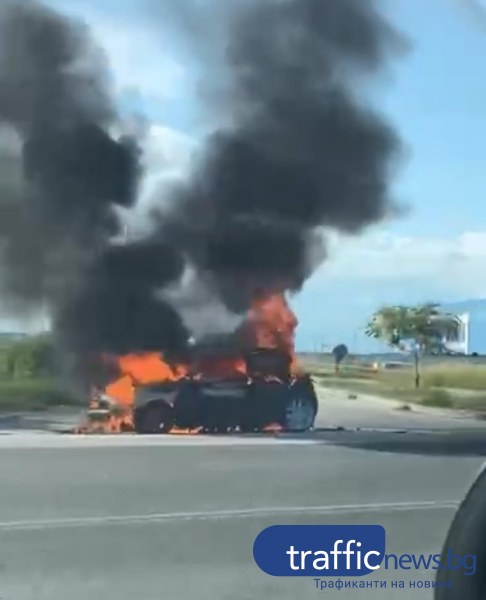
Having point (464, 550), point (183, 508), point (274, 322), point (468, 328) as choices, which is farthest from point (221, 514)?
point (468, 328)

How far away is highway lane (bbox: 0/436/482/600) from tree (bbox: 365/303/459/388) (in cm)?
39

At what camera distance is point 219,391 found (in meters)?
2.98

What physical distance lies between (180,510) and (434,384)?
2.91ft

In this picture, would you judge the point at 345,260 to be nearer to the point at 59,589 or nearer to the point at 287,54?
the point at 287,54

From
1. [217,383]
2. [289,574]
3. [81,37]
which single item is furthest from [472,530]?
[81,37]

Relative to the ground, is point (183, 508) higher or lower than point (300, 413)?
lower

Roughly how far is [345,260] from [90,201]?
0.72 metres

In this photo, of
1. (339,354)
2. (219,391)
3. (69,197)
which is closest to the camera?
(69,197)

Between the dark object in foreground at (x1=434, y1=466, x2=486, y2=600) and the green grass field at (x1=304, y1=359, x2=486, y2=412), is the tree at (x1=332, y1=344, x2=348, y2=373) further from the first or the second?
the dark object in foreground at (x1=434, y1=466, x2=486, y2=600)

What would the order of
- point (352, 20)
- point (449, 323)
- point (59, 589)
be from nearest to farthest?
point (59, 589)
point (352, 20)
point (449, 323)

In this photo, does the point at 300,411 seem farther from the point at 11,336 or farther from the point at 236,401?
the point at 11,336

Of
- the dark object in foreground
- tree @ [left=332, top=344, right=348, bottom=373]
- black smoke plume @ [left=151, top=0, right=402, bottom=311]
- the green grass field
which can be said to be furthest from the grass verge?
the dark object in foreground

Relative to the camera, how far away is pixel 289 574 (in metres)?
2.90

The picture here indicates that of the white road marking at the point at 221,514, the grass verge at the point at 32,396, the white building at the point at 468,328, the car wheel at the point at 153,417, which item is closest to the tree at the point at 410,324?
the white building at the point at 468,328
